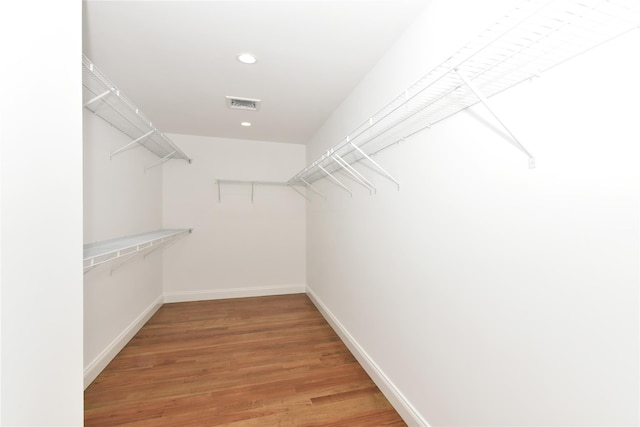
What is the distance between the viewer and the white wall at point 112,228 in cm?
190

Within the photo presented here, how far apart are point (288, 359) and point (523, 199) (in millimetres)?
2089

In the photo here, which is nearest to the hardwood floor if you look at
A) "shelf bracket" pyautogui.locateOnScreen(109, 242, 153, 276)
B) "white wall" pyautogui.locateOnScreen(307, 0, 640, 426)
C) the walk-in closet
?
the walk-in closet

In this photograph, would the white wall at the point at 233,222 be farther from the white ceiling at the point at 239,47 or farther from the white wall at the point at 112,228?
the white ceiling at the point at 239,47

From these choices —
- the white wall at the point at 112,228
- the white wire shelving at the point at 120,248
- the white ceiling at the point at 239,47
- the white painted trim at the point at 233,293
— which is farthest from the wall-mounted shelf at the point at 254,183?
the white painted trim at the point at 233,293

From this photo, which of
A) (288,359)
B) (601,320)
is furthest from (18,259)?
(288,359)

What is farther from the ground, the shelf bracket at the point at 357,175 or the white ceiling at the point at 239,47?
the white ceiling at the point at 239,47

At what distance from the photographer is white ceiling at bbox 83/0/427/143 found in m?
1.37

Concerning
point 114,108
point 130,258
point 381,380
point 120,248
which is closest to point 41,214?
point 120,248

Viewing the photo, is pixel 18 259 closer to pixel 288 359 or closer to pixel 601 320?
pixel 601 320

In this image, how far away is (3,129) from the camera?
2.06 feet

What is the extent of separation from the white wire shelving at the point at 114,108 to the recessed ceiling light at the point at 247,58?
2.55 feet

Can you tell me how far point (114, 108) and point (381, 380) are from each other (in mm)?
2773

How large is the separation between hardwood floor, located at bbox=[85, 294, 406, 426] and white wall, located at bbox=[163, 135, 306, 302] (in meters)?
0.79

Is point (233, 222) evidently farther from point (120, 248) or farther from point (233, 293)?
point (120, 248)
